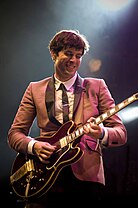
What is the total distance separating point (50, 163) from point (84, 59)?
958 mm

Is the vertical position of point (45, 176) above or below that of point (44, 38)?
below

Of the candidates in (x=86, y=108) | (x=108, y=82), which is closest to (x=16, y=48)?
(x=108, y=82)

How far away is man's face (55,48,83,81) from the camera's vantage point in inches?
78.2

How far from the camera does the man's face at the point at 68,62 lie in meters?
1.99

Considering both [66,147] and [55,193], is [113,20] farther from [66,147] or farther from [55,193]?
[55,193]

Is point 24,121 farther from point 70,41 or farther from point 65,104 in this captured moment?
point 70,41

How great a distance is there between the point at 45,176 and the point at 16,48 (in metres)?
1.10

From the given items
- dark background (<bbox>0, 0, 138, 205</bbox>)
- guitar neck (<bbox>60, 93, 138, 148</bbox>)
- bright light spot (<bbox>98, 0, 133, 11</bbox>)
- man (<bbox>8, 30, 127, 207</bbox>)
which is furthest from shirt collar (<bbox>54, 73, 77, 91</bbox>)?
bright light spot (<bbox>98, 0, 133, 11</bbox>)

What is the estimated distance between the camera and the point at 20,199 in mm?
1949

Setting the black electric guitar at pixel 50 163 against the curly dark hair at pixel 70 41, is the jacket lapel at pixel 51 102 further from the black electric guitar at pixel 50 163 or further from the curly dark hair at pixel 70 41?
the curly dark hair at pixel 70 41

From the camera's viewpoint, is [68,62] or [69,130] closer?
[69,130]

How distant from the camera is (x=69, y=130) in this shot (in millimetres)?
1813

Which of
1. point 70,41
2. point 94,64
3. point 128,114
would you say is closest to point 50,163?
point 70,41

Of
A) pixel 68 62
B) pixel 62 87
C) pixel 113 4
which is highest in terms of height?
pixel 113 4
